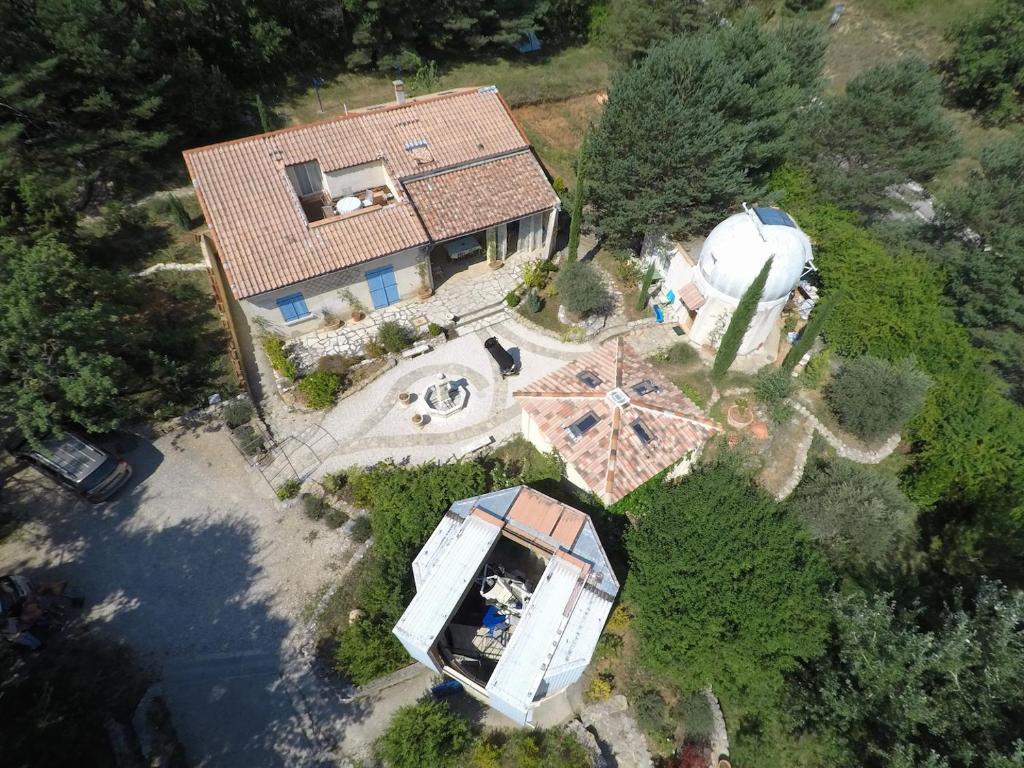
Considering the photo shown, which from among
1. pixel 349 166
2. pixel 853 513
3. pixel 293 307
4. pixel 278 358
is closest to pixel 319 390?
pixel 278 358

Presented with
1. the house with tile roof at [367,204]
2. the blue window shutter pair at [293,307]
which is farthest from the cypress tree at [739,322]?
the blue window shutter pair at [293,307]

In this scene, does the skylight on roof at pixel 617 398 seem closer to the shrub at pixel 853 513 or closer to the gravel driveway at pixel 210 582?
the shrub at pixel 853 513

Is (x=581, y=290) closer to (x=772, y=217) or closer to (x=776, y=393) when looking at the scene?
(x=772, y=217)

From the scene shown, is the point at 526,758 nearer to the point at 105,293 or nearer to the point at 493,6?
the point at 105,293

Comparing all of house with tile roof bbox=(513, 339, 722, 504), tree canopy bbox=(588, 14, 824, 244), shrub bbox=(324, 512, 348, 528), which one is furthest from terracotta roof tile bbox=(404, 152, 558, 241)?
shrub bbox=(324, 512, 348, 528)

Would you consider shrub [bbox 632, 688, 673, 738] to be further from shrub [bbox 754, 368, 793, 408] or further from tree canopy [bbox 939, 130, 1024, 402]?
tree canopy [bbox 939, 130, 1024, 402]

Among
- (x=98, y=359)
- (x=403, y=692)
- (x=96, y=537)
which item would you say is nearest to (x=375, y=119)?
(x=98, y=359)
